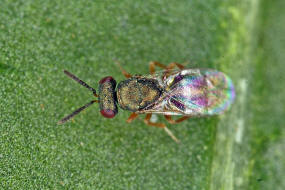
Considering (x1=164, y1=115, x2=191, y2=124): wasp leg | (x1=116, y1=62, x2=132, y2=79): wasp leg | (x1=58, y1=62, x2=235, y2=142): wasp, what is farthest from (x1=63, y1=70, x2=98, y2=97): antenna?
(x1=164, y1=115, x2=191, y2=124): wasp leg

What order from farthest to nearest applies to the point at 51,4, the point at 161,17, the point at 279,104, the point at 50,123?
1. the point at 279,104
2. the point at 161,17
3. the point at 51,4
4. the point at 50,123

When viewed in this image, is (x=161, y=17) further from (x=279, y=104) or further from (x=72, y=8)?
A: (x=279, y=104)

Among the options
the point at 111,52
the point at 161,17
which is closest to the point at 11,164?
the point at 111,52

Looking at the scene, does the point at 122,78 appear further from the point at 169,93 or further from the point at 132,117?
the point at 169,93

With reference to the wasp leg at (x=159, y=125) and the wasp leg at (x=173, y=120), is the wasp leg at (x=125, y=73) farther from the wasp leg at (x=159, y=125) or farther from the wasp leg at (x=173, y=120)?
the wasp leg at (x=173, y=120)

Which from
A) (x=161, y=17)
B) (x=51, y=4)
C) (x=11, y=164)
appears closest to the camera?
(x=11, y=164)
